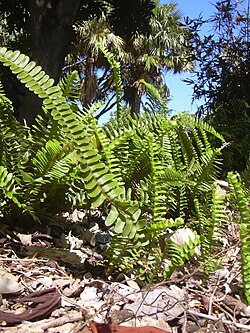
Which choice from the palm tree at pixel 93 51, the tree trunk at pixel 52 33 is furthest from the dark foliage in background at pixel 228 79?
the palm tree at pixel 93 51

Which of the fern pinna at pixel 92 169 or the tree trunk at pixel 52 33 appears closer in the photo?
the fern pinna at pixel 92 169

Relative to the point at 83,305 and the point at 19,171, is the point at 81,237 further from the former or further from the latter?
the point at 83,305

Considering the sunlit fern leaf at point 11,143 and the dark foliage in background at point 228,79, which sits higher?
the dark foliage in background at point 228,79

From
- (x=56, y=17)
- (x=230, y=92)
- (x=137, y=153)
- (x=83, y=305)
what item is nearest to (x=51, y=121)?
(x=137, y=153)

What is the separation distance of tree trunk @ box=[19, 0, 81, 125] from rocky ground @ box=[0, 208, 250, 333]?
1.44 meters

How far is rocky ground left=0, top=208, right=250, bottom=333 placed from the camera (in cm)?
85

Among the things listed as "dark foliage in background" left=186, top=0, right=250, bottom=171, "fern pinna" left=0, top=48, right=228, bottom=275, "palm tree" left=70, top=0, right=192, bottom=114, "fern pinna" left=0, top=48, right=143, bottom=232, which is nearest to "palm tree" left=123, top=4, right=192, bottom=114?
"palm tree" left=70, top=0, right=192, bottom=114

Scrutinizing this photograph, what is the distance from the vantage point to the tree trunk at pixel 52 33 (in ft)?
7.98

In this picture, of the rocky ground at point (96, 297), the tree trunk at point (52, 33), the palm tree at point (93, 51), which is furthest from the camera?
the palm tree at point (93, 51)

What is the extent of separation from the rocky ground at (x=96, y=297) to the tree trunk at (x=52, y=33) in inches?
56.6

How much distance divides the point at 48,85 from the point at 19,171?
0.33 m

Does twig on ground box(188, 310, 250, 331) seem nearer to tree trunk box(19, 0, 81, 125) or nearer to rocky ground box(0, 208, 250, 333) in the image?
rocky ground box(0, 208, 250, 333)

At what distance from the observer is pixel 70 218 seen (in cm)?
148

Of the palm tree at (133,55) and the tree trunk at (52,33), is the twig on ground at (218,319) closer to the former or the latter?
the tree trunk at (52,33)
